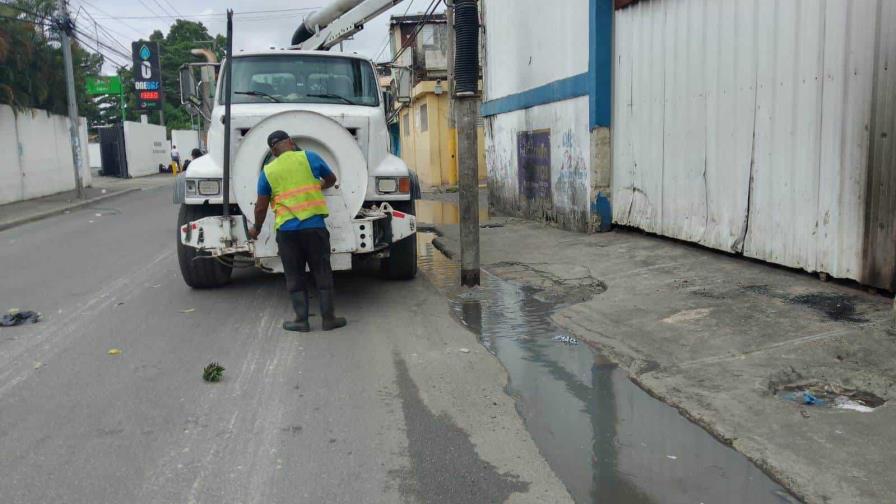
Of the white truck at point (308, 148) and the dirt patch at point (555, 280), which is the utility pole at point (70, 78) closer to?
the white truck at point (308, 148)

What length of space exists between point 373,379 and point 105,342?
254 centimetres

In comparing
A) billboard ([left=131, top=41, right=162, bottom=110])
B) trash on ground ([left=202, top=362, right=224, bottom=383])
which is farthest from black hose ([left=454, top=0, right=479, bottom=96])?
billboard ([left=131, top=41, right=162, bottom=110])

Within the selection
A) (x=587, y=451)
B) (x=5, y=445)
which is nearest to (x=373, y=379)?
(x=587, y=451)

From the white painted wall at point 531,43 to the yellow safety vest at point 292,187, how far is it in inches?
228

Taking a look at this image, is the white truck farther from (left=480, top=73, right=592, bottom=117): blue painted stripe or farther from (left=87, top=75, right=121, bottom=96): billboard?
(left=87, top=75, right=121, bottom=96): billboard

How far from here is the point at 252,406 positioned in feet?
15.4

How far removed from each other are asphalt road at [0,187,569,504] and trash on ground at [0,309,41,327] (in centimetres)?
11

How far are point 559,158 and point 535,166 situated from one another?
1137 mm

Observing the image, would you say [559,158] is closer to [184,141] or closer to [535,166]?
[535,166]

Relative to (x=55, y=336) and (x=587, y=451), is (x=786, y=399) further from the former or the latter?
(x=55, y=336)

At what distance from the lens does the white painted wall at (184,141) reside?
165ft

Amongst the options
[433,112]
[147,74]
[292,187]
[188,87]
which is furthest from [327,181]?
[147,74]

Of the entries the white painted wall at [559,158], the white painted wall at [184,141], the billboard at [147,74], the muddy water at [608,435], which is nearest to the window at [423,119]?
the white painted wall at [559,158]

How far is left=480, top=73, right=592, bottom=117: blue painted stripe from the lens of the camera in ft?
35.7
